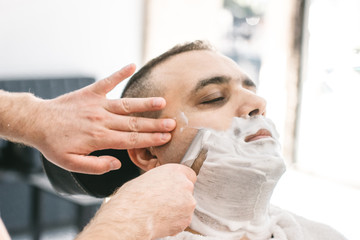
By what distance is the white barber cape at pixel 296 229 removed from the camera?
143 cm

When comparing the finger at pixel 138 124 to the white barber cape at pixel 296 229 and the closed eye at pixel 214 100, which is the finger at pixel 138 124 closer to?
the closed eye at pixel 214 100

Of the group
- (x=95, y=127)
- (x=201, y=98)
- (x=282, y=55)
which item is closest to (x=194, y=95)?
(x=201, y=98)

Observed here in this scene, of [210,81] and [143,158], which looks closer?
[210,81]

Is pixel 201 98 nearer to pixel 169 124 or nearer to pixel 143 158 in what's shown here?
pixel 169 124

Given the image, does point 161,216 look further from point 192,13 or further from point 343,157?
point 192,13

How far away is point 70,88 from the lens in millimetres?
4383

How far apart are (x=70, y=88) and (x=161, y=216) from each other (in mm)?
3623

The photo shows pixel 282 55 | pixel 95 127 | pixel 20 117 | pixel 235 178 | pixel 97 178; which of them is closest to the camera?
pixel 235 178

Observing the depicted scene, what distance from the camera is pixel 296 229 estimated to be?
145cm

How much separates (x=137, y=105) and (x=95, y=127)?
0.55ft

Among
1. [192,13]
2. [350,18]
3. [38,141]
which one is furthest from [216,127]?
[192,13]

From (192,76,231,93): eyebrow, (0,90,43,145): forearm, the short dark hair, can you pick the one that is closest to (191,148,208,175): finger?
(192,76,231,93): eyebrow

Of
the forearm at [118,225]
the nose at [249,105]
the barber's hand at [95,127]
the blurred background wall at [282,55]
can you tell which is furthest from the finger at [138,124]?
the blurred background wall at [282,55]

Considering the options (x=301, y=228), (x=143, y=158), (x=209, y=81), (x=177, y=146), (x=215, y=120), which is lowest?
(x=301, y=228)
